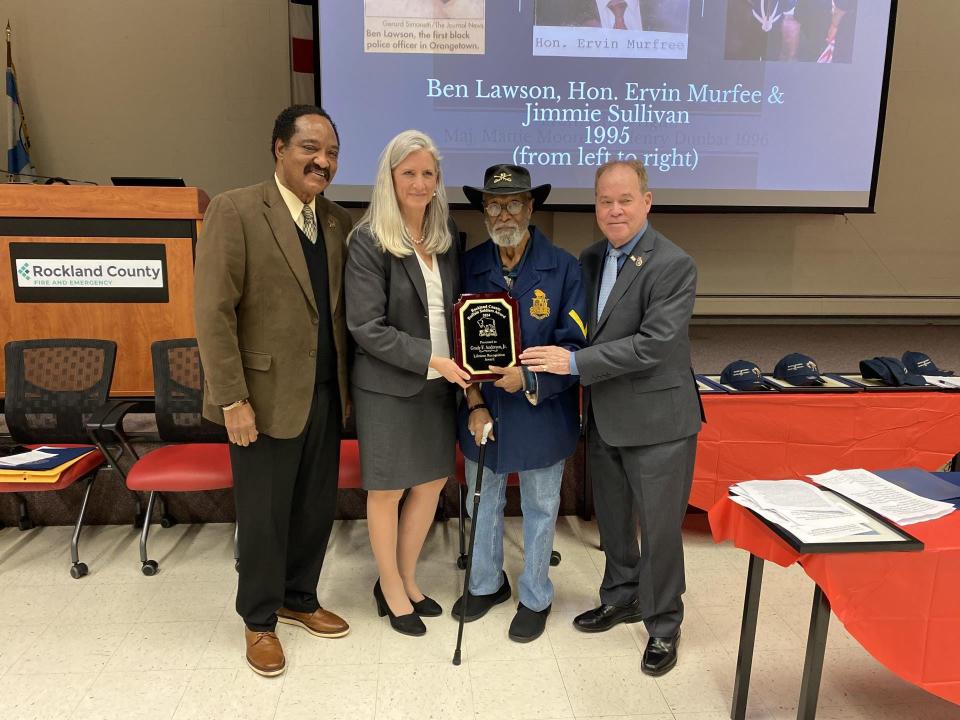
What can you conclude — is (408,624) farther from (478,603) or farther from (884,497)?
(884,497)

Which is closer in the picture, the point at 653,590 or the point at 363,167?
the point at 653,590

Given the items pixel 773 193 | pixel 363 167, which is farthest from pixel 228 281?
pixel 773 193

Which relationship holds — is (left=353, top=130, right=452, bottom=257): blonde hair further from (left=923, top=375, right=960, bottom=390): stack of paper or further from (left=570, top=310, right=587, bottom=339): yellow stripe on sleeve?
(left=923, top=375, right=960, bottom=390): stack of paper

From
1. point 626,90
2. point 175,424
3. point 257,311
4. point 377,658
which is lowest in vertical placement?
point 377,658

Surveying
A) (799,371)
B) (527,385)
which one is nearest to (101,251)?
(527,385)

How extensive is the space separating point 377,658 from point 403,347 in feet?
3.46

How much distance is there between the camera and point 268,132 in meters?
4.91

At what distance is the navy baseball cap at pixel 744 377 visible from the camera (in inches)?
115

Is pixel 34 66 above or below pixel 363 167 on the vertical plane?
above

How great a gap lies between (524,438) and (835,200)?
3.90 metres

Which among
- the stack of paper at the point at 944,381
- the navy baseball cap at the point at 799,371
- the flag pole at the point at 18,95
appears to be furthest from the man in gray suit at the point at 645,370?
the flag pole at the point at 18,95

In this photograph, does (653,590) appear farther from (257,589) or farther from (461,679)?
(257,589)

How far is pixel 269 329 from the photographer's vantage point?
192 centimetres

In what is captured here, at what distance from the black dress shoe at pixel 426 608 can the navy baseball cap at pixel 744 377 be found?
1677 mm
